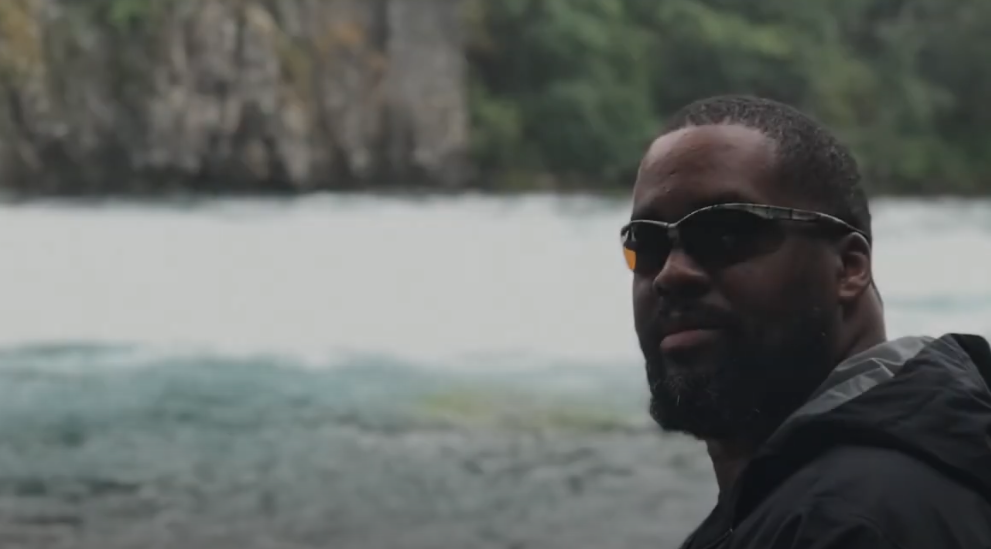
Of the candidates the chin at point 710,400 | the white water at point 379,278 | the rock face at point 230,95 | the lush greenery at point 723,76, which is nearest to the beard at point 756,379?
the chin at point 710,400

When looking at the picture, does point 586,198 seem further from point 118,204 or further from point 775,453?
point 775,453

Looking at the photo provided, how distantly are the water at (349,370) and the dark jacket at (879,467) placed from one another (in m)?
3.59

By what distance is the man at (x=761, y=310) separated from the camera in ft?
3.62

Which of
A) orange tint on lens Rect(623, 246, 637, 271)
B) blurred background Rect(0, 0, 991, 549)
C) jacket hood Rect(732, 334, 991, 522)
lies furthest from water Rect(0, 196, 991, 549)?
jacket hood Rect(732, 334, 991, 522)

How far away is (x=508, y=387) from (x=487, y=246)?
497 centimetres

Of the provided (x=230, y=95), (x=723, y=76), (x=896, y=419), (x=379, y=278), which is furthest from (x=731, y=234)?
(x=230, y=95)

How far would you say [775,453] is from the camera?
1.09m

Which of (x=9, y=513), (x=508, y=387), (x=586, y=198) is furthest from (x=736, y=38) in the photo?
(x=9, y=513)

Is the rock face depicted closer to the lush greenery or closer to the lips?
the lush greenery

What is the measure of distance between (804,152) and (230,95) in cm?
1502

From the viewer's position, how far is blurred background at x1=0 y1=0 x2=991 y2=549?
5316 mm

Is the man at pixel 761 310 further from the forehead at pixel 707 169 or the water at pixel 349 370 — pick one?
the water at pixel 349 370

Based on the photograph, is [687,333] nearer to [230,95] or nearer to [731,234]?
[731,234]

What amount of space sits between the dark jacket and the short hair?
0.17 meters
